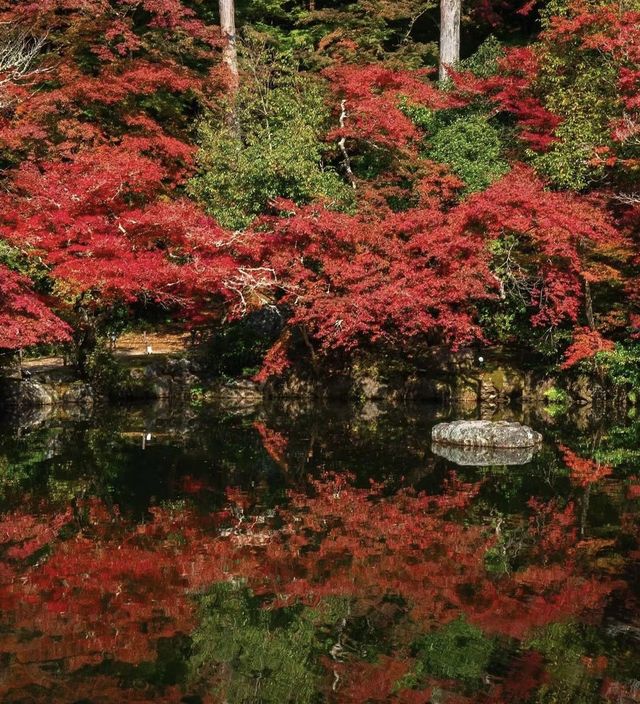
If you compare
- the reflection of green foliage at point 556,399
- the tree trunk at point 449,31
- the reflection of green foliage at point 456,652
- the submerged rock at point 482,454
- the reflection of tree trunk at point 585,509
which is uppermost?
the tree trunk at point 449,31

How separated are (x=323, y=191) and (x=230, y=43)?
7.43 m

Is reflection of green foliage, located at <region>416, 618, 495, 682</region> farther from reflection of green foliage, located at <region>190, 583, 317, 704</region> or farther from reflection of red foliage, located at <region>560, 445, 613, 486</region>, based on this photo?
reflection of red foliage, located at <region>560, 445, 613, 486</region>

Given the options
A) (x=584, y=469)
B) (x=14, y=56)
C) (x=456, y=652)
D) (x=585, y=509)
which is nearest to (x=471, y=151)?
(x=14, y=56)

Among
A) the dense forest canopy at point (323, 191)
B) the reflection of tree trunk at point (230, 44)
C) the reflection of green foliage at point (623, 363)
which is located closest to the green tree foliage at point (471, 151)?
the dense forest canopy at point (323, 191)

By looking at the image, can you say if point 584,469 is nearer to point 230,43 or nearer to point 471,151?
Result: point 471,151

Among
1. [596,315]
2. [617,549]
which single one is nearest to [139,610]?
[617,549]

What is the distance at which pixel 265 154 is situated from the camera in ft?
69.6

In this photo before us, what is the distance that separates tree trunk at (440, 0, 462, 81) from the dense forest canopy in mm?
809

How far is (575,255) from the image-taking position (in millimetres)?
18703

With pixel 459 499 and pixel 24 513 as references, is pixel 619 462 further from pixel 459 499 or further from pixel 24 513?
pixel 24 513

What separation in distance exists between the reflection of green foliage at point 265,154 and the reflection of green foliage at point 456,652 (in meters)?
14.7

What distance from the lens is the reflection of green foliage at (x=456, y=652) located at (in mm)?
6234

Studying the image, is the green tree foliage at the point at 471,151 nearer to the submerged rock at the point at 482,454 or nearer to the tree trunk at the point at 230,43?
the tree trunk at the point at 230,43

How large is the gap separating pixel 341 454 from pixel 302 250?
6.44 m
